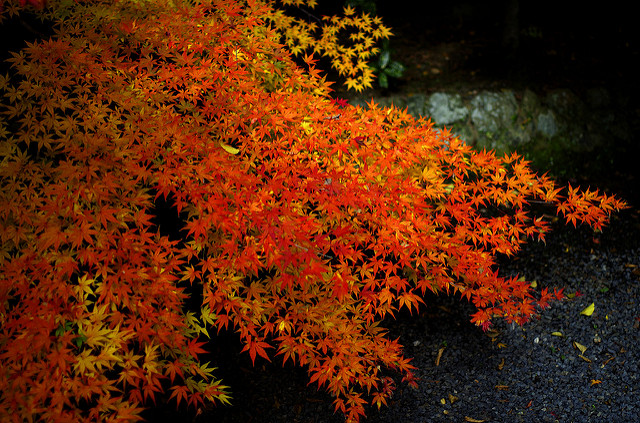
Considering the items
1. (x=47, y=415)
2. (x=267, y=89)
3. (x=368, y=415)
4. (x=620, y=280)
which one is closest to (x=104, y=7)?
(x=267, y=89)

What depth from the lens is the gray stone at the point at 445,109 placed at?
5723 millimetres

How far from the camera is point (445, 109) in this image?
5734 mm

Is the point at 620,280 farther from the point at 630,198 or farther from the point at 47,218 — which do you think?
the point at 47,218

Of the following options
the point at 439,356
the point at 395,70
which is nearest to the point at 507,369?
the point at 439,356

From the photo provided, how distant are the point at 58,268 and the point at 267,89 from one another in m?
1.98

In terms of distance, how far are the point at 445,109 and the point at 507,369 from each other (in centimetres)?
344

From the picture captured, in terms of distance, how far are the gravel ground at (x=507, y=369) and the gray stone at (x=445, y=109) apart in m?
2.30

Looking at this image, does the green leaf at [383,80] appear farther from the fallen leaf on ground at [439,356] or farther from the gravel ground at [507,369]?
the fallen leaf on ground at [439,356]

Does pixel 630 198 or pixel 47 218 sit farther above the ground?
pixel 47 218

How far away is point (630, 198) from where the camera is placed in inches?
200

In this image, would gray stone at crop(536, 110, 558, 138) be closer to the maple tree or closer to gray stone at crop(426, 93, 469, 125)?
gray stone at crop(426, 93, 469, 125)

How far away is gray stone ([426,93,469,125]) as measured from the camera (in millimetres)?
5723

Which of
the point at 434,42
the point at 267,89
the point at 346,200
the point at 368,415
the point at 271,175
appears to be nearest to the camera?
the point at 346,200

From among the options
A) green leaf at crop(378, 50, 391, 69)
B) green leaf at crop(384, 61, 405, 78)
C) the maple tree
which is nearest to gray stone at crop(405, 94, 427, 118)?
green leaf at crop(384, 61, 405, 78)
